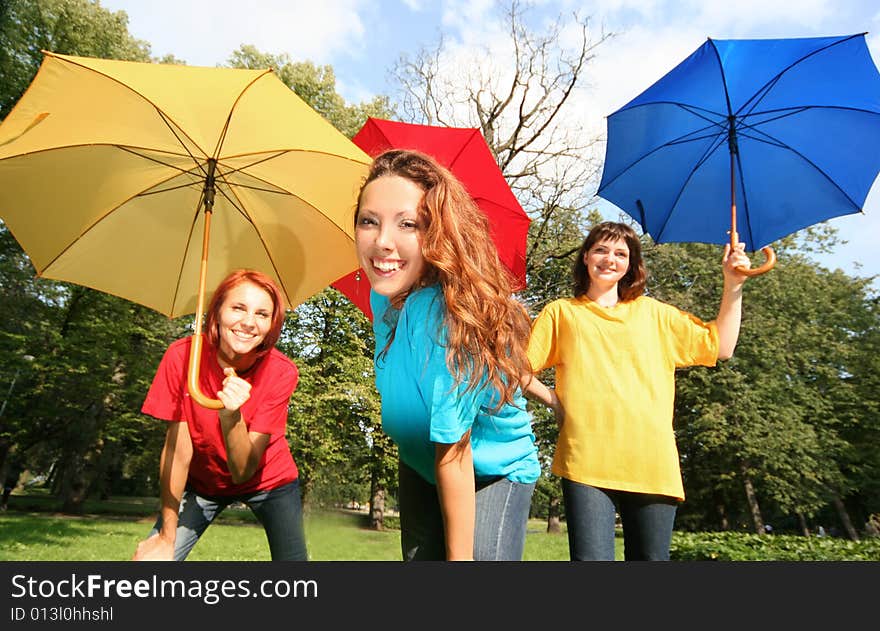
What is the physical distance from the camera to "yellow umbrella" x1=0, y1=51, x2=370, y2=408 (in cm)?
326

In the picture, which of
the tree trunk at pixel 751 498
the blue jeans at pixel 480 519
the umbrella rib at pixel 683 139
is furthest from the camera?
the tree trunk at pixel 751 498

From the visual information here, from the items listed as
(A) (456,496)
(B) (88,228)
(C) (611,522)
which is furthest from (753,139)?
(B) (88,228)

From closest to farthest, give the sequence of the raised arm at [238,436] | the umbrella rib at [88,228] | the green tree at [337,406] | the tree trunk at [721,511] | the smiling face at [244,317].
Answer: the raised arm at [238,436] < the smiling face at [244,317] < the umbrella rib at [88,228] < the green tree at [337,406] < the tree trunk at [721,511]

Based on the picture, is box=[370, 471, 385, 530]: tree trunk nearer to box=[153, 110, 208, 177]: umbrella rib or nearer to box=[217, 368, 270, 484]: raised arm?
box=[217, 368, 270, 484]: raised arm

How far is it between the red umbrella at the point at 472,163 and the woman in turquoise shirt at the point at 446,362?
233cm

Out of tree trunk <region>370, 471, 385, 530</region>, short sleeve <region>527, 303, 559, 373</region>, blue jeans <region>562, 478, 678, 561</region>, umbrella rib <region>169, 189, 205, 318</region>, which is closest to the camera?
blue jeans <region>562, 478, 678, 561</region>

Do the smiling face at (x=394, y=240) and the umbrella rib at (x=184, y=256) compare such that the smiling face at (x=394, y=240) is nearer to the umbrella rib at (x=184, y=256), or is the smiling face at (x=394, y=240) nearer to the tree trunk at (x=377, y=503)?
the umbrella rib at (x=184, y=256)

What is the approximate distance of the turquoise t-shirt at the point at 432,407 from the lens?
5.85 ft

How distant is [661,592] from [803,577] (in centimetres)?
52

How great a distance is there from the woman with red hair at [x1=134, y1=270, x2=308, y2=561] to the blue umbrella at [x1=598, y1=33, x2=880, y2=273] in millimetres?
2835

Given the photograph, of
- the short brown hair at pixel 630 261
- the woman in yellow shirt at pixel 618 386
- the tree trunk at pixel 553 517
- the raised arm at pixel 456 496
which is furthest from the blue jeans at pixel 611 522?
the tree trunk at pixel 553 517

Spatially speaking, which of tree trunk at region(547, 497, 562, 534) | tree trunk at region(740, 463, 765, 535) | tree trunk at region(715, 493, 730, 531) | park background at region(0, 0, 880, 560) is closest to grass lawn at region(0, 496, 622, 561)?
park background at region(0, 0, 880, 560)

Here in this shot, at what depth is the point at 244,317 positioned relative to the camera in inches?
128

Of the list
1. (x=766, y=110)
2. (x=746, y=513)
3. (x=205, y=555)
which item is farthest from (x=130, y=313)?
(x=746, y=513)
